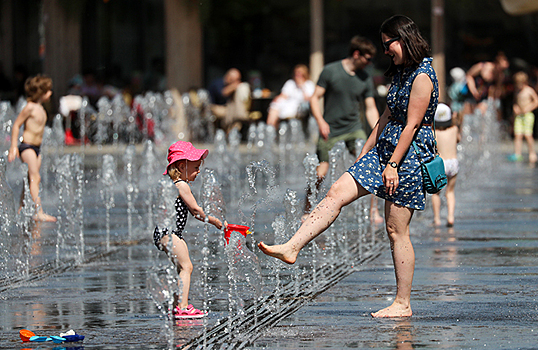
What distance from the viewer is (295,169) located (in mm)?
16328

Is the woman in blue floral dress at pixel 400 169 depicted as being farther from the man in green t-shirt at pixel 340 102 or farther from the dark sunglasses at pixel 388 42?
the man in green t-shirt at pixel 340 102

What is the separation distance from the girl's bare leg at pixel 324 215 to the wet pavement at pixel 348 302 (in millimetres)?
387

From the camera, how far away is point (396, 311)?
209 inches

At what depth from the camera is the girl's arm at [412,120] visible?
5172 mm

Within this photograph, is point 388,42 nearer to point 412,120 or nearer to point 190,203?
point 412,120

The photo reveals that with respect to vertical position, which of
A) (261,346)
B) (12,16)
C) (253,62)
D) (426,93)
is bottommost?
(261,346)

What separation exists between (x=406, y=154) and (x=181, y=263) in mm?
1398

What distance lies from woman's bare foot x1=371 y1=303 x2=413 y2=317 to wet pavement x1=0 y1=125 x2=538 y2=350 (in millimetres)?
52

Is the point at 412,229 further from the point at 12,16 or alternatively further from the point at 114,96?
A: the point at 12,16

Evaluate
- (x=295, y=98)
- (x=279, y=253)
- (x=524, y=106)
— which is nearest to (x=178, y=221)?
(x=279, y=253)

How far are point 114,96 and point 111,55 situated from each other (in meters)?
3.13

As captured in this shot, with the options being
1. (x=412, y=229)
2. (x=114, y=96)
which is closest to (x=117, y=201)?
(x=412, y=229)

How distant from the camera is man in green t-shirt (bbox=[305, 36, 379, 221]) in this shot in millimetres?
9070

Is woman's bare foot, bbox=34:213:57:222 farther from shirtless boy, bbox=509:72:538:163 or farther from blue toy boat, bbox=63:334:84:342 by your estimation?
shirtless boy, bbox=509:72:538:163
